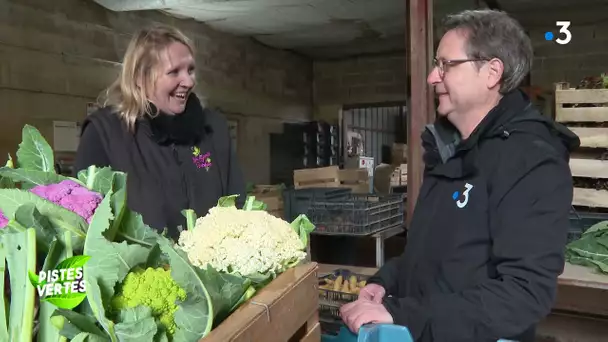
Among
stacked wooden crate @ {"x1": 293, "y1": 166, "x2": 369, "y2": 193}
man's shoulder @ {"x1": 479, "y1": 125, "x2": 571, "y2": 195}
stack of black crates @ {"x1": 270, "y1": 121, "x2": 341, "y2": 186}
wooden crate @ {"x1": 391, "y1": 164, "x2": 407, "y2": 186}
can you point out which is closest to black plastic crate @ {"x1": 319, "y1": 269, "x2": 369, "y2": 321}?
man's shoulder @ {"x1": 479, "y1": 125, "x2": 571, "y2": 195}

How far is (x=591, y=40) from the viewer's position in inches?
217

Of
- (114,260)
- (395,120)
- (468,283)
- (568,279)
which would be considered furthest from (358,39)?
(114,260)

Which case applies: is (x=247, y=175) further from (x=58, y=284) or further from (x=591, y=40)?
(x=58, y=284)

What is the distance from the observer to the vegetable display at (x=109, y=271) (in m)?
0.71

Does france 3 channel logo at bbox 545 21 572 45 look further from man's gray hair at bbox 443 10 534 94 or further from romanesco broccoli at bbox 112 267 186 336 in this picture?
romanesco broccoli at bbox 112 267 186 336

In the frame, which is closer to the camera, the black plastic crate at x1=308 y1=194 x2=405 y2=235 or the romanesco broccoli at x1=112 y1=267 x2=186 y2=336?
the romanesco broccoli at x1=112 y1=267 x2=186 y2=336

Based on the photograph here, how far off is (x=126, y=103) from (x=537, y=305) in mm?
1354

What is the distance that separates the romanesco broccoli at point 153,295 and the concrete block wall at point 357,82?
21.1 feet

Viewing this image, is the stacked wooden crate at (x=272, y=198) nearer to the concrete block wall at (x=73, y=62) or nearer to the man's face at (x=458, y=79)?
the concrete block wall at (x=73, y=62)

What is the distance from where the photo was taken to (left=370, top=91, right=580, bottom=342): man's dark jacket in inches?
42.0

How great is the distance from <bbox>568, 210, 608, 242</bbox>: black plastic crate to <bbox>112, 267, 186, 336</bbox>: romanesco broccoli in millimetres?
2614

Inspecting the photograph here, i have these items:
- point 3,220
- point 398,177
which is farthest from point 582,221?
point 398,177

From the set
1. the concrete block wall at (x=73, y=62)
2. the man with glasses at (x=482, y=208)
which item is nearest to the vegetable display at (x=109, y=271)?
the man with glasses at (x=482, y=208)

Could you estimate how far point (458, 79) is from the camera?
1299 mm
